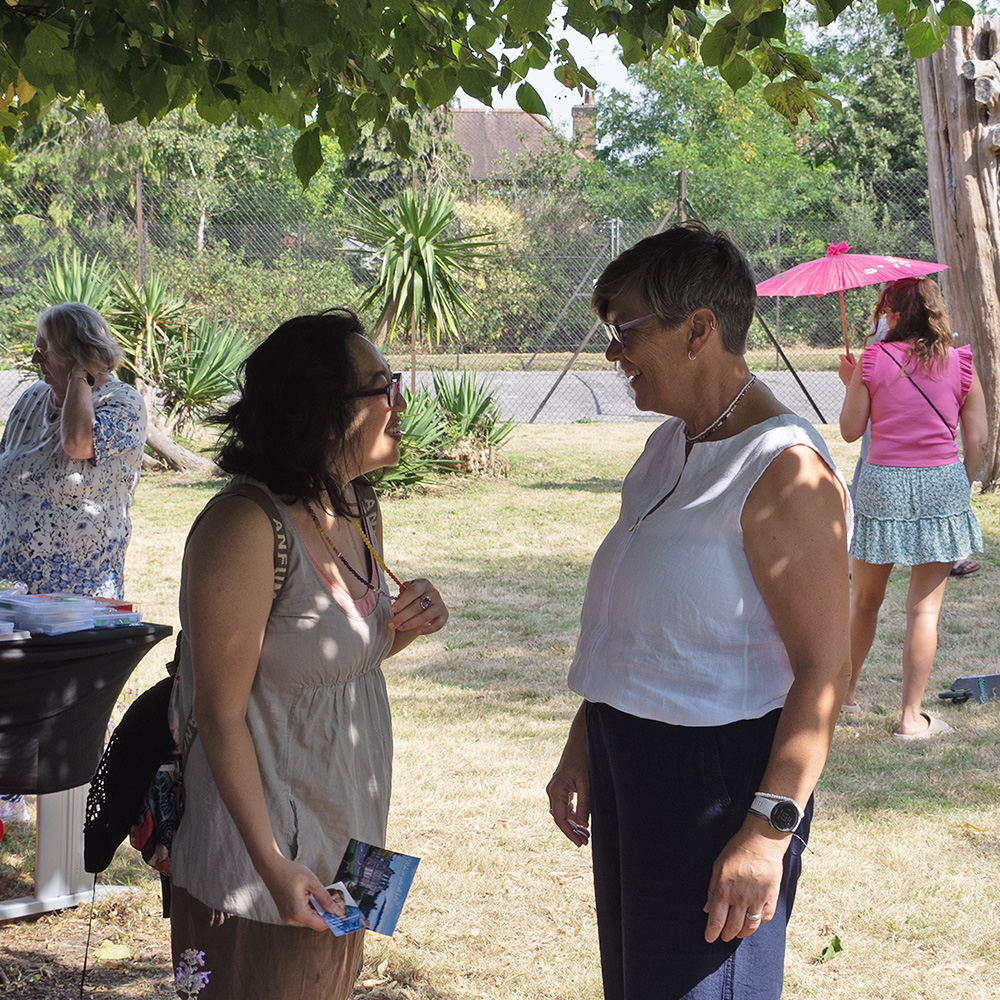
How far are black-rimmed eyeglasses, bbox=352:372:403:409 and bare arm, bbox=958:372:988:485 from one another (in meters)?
3.61

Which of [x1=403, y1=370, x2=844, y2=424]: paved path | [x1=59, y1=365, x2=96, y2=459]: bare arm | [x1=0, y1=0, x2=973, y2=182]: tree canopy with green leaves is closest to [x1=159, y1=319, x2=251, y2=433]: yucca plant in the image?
[x1=403, y1=370, x2=844, y2=424]: paved path

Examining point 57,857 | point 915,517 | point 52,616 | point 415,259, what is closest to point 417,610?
point 52,616

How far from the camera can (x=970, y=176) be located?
928 cm

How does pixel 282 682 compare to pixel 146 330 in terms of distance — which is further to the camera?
pixel 146 330

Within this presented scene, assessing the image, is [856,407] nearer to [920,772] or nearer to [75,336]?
[920,772]

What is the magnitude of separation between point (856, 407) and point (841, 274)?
3.42ft

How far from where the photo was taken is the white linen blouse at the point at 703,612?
1.76 metres

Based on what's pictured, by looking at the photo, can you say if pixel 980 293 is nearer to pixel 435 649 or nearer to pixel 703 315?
pixel 435 649

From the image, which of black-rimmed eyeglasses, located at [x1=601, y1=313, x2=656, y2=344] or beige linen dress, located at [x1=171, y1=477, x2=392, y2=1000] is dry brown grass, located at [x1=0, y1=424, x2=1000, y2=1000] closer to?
beige linen dress, located at [x1=171, y1=477, x2=392, y2=1000]

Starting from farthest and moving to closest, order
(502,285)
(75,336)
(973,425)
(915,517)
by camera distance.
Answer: (502,285) → (973,425) → (915,517) → (75,336)

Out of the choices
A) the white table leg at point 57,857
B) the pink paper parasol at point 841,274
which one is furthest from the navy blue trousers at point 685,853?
the pink paper parasol at point 841,274

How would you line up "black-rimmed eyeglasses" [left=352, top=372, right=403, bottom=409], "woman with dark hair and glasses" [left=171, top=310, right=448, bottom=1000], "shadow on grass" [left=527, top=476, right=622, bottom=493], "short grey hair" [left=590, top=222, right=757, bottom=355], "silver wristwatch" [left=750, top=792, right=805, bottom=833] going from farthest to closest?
"shadow on grass" [left=527, top=476, right=622, bottom=493]
"black-rimmed eyeglasses" [left=352, top=372, right=403, bottom=409]
"short grey hair" [left=590, top=222, right=757, bottom=355]
"woman with dark hair and glasses" [left=171, top=310, right=448, bottom=1000]
"silver wristwatch" [left=750, top=792, right=805, bottom=833]

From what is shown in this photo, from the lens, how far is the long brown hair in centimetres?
473

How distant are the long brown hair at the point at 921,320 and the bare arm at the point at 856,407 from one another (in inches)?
9.3
